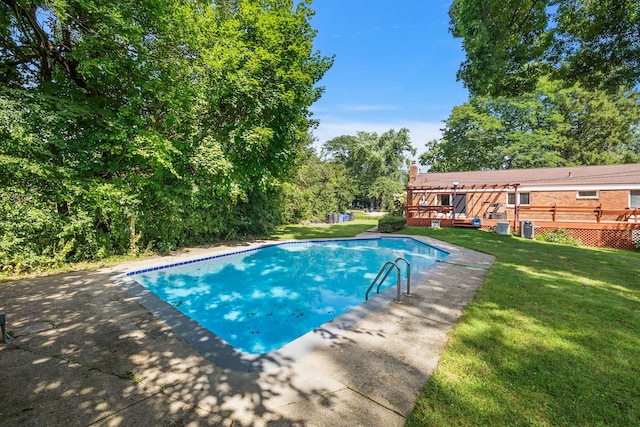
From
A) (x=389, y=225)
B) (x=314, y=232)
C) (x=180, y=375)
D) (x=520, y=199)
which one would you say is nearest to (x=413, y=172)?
(x=520, y=199)

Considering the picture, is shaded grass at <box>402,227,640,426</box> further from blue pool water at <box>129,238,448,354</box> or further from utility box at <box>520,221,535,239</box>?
utility box at <box>520,221,535,239</box>

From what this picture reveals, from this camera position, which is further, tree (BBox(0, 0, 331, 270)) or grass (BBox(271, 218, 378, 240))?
grass (BBox(271, 218, 378, 240))

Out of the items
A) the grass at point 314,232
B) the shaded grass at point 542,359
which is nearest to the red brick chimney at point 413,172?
the grass at point 314,232

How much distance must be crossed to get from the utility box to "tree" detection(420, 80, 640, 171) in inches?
632

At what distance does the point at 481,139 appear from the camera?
27.7m

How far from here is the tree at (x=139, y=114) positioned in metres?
6.70

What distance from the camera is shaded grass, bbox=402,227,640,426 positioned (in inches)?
97.2

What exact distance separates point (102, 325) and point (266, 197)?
11.4 meters

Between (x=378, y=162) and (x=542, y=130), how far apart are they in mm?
19390

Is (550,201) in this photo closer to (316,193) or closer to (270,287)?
(316,193)

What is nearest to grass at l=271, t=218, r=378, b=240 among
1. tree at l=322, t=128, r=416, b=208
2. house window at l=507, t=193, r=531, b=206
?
house window at l=507, t=193, r=531, b=206

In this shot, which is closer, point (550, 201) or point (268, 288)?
point (268, 288)

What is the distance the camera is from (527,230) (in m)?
14.2

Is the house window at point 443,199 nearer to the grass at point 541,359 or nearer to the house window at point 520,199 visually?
the house window at point 520,199
